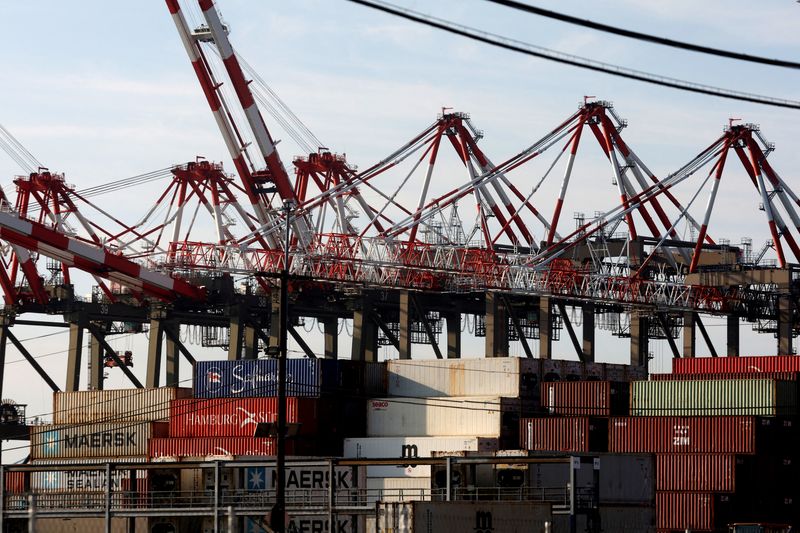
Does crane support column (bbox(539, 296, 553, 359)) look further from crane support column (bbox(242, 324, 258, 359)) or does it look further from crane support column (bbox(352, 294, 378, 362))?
crane support column (bbox(242, 324, 258, 359))

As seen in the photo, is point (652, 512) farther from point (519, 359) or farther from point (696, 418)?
point (519, 359)

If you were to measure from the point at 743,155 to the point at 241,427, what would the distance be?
165 ft

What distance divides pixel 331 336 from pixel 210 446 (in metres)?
50.2

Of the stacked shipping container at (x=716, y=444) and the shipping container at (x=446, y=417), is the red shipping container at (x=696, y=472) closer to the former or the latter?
the stacked shipping container at (x=716, y=444)

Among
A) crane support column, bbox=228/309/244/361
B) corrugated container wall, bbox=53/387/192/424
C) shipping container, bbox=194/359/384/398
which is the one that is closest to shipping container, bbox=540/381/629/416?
shipping container, bbox=194/359/384/398

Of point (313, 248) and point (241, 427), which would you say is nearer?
point (241, 427)

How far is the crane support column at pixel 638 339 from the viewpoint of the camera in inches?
4136

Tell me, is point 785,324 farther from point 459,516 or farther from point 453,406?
point 459,516

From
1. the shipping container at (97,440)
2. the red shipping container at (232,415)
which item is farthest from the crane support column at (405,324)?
the shipping container at (97,440)

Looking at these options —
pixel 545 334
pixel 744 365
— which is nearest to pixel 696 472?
pixel 744 365

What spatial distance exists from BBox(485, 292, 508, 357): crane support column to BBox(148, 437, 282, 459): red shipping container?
34.4 meters

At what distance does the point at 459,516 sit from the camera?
102ft

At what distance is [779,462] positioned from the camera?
61.3 m

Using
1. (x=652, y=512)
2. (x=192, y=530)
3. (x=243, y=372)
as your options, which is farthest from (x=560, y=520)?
(x=243, y=372)
